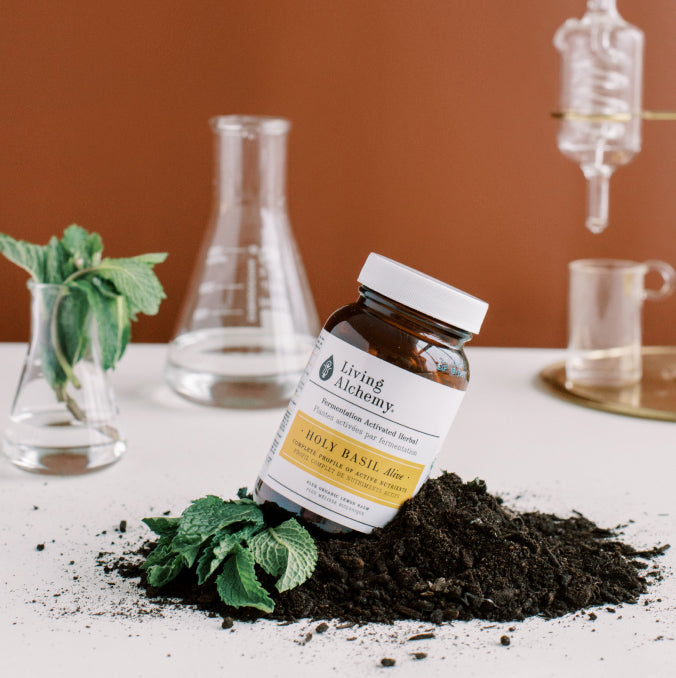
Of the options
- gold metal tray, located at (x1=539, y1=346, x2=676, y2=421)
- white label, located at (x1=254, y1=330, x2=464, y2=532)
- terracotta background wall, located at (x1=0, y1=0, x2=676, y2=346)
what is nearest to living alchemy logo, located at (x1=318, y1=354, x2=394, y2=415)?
white label, located at (x1=254, y1=330, x2=464, y2=532)

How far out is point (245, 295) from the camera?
3.53 feet

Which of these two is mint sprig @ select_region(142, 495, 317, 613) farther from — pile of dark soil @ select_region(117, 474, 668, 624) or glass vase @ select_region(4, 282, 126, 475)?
glass vase @ select_region(4, 282, 126, 475)

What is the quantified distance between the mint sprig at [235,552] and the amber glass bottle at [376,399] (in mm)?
29

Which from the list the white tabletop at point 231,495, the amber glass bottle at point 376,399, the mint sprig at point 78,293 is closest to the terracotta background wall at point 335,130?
the white tabletop at point 231,495

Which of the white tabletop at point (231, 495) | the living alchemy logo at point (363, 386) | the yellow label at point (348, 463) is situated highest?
the living alchemy logo at point (363, 386)

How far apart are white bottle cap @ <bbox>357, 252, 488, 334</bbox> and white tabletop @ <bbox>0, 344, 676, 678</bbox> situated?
7.8 inches

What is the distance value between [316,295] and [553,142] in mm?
449

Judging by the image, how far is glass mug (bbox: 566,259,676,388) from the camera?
1.17m

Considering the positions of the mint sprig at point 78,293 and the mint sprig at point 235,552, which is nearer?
the mint sprig at point 235,552

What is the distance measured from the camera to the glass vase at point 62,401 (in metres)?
0.85

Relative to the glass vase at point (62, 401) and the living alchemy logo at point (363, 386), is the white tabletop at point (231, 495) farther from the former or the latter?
the living alchemy logo at point (363, 386)

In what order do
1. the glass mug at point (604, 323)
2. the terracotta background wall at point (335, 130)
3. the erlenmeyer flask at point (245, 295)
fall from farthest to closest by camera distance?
the terracotta background wall at point (335, 130) → the glass mug at point (604, 323) → the erlenmeyer flask at point (245, 295)

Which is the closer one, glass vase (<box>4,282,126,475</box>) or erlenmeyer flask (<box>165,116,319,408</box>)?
glass vase (<box>4,282,126,475</box>)

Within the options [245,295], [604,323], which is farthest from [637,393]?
[245,295]
